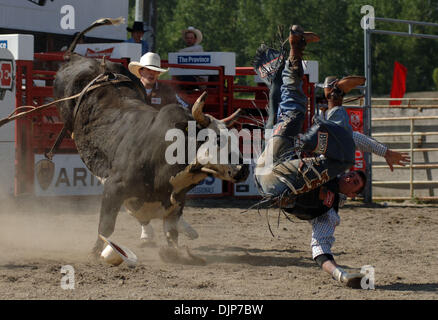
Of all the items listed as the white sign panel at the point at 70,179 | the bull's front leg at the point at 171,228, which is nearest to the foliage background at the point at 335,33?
the white sign panel at the point at 70,179

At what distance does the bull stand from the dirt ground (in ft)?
1.72

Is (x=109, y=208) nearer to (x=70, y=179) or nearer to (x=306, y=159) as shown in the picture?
(x=306, y=159)

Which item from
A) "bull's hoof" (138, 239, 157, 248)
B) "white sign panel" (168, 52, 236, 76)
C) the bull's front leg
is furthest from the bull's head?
"white sign panel" (168, 52, 236, 76)

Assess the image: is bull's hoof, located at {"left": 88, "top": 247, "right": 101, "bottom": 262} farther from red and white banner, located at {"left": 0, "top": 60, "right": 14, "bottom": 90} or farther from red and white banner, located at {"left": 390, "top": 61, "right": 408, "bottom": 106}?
red and white banner, located at {"left": 390, "top": 61, "right": 408, "bottom": 106}

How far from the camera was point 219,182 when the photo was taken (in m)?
11.5

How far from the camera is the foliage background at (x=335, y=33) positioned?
40062mm

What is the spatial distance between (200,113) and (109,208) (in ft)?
4.30

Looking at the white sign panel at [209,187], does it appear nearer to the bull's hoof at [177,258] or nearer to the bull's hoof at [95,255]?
the bull's hoof at [177,258]

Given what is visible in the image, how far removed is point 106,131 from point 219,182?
16.7 ft

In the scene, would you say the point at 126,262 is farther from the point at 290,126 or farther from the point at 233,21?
the point at 233,21

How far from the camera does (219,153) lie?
5.45 metres

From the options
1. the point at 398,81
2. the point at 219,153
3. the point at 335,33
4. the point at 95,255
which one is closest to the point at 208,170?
the point at 219,153

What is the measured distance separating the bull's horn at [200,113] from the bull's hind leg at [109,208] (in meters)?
1.06
